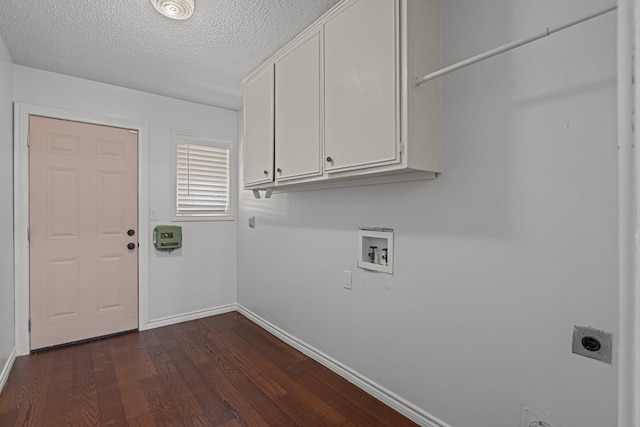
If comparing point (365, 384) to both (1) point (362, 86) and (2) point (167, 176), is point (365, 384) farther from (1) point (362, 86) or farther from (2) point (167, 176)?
(2) point (167, 176)

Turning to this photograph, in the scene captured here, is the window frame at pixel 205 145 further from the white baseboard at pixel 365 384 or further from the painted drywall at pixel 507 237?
the painted drywall at pixel 507 237

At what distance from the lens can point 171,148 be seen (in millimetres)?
3480

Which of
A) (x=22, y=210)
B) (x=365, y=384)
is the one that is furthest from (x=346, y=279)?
(x=22, y=210)

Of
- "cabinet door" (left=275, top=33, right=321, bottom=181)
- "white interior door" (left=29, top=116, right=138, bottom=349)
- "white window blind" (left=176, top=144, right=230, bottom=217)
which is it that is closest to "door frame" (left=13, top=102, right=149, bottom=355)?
"white interior door" (left=29, top=116, right=138, bottom=349)

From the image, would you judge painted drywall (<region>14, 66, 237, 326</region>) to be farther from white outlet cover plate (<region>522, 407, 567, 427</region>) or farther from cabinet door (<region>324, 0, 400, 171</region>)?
white outlet cover plate (<region>522, 407, 567, 427</region>)

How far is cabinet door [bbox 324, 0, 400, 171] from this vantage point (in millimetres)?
1586

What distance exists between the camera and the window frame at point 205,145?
3.50 m

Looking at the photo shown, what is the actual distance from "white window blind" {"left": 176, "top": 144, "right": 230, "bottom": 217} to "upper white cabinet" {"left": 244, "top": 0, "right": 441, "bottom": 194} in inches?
63.3

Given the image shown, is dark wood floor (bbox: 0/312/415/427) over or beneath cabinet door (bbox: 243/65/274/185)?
beneath

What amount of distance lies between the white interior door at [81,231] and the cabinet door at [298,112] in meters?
1.81

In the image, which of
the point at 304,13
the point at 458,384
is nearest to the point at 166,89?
the point at 304,13

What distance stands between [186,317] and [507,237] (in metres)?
3.34

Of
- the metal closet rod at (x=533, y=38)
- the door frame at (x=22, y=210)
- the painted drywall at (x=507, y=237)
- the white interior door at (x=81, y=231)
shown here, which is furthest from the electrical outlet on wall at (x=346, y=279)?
the door frame at (x=22, y=210)

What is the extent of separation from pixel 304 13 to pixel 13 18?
1884mm
